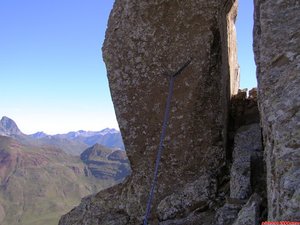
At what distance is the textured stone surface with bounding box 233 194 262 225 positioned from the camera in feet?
25.2

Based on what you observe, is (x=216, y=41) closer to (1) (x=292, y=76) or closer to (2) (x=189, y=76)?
(2) (x=189, y=76)

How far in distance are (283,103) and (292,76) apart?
45 centimetres

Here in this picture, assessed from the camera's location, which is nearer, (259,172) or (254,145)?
(259,172)

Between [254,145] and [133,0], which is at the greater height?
[133,0]

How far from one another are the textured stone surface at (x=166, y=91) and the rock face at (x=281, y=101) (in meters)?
4.20

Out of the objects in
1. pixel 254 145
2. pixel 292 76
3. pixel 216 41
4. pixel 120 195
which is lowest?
pixel 120 195

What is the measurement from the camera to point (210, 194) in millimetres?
11500

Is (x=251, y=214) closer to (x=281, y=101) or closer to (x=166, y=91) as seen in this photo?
(x=281, y=101)

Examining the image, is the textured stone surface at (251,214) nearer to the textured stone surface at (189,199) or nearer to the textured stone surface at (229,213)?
the textured stone surface at (229,213)

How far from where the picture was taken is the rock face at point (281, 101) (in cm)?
584

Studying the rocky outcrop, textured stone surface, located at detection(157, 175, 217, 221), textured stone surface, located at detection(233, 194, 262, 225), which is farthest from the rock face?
textured stone surface, located at detection(157, 175, 217, 221)

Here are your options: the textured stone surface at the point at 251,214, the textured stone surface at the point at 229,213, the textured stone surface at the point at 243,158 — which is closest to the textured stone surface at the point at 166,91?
the textured stone surface at the point at 243,158

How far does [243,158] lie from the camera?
10.9 meters

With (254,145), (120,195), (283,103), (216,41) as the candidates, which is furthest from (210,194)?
(283,103)
